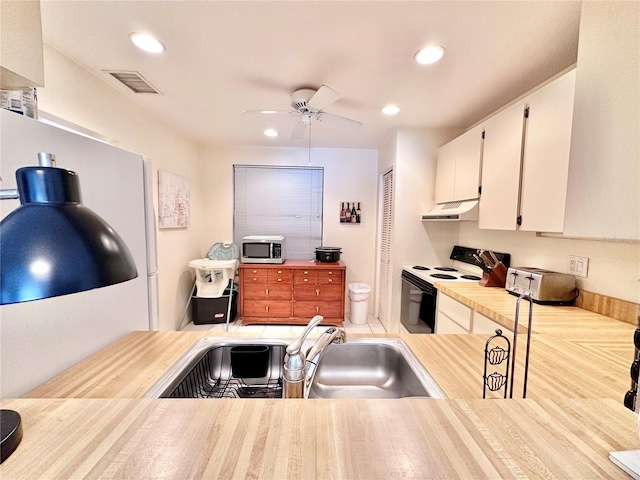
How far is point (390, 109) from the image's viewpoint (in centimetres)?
243

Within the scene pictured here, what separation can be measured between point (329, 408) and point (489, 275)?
1982 millimetres

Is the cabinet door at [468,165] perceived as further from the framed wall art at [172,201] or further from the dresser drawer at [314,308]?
the framed wall art at [172,201]

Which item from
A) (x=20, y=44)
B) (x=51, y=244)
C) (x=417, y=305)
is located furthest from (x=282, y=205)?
(x=51, y=244)

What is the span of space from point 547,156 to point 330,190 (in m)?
2.62

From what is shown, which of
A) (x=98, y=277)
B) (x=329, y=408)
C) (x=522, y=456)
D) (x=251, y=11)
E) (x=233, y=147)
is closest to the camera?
(x=98, y=277)

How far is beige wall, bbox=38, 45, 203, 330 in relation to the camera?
1.70 metres

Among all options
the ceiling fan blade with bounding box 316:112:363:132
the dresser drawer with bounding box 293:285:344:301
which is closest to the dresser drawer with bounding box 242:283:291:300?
the dresser drawer with bounding box 293:285:344:301

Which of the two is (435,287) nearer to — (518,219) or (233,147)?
(518,219)

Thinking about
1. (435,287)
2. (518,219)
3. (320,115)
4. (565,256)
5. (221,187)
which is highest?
(320,115)

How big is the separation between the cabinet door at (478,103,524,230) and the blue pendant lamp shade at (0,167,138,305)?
2208 mm

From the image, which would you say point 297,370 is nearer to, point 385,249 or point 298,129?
point 298,129

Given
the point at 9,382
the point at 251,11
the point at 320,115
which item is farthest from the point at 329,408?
the point at 320,115

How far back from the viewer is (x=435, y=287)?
7.26 feet

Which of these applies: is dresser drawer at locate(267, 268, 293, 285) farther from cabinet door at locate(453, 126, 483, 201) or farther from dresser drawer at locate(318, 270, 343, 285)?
cabinet door at locate(453, 126, 483, 201)
